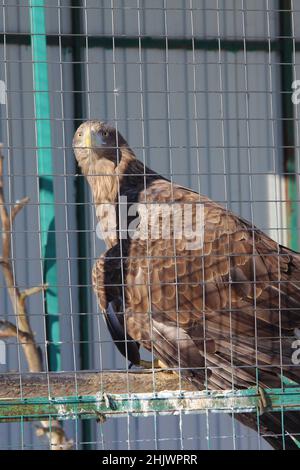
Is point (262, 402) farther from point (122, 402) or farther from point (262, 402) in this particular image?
point (122, 402)

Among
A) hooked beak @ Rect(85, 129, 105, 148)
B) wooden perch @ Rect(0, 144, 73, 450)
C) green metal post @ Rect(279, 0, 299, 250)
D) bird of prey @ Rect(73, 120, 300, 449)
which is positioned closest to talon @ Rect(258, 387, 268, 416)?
bird of prey @ Rect(73, 120, 300, 449)

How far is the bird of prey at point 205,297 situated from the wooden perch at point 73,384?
0.17 meters

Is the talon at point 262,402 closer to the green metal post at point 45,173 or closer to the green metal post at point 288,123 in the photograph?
the green metal post at point 45,173

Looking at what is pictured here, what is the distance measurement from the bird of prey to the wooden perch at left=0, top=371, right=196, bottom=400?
0.55 feet

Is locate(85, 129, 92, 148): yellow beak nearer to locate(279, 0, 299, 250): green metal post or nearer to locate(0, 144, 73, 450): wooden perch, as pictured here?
locate(0, 144, 73, 450): wooden perch

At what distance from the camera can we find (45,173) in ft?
16.2

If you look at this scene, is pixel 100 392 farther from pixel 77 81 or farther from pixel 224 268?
pixel 77 81

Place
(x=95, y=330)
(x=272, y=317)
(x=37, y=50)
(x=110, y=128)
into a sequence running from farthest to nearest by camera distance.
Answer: (x=95, y=330), (x=37, y=50), (x=110, y=128), (x=272, y=317)

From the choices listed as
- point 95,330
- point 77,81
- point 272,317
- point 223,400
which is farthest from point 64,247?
point 223,400

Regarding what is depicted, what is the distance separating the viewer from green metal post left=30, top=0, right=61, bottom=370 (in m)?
4.73

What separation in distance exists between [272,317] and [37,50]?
6.72ft

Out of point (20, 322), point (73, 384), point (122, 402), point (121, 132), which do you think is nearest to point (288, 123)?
point (121, 132)

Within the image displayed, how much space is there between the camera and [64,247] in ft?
17.8

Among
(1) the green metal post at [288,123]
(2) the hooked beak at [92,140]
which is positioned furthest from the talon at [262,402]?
(1) the green metal post at [288,123]
